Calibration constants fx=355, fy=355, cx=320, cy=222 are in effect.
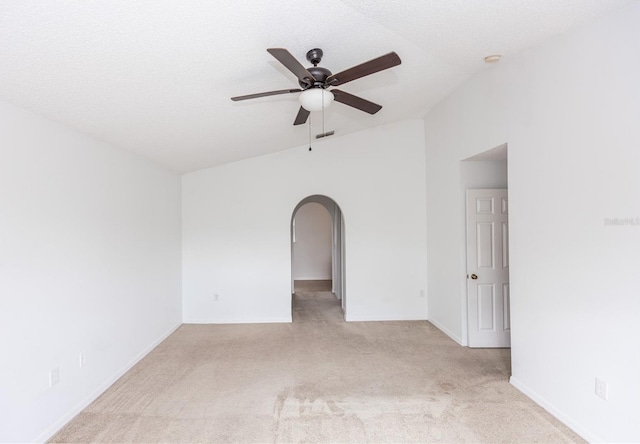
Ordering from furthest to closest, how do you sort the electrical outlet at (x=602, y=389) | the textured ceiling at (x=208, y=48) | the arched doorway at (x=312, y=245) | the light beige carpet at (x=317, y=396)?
1. the arched doorway at (x=312, y=245)
2. the light beige carpet at (x=317, y=396)
3. the electrical outlet at (x=602, y=389)
4. the textured ceiling at (x=208, y=48)

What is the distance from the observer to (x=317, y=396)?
9.89 ft

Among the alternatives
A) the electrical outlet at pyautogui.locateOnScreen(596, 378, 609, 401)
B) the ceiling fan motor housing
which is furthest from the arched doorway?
the electrical outlet at pyautogui.locateOnScreen(596, 378, 609, 401)

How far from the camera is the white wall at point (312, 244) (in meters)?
10.1

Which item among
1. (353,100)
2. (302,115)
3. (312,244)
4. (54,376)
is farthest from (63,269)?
(312,244)

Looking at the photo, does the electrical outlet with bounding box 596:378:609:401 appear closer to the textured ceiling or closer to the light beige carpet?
the light beige carpet

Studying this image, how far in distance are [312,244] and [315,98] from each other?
785 cm

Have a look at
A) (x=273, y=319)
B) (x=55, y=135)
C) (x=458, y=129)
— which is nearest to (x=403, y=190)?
(x=458, y=129)

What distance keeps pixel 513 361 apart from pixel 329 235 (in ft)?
23.6

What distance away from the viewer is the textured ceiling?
180 cm

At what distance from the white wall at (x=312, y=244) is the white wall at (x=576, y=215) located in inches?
269

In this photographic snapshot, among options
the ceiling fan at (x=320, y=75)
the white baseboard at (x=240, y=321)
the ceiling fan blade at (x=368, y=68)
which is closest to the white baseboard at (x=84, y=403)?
the white baseboard at (x=240, y=321)

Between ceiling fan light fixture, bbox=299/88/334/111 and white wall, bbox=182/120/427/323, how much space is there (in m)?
3.08

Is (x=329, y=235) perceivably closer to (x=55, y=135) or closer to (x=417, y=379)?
(x=417, y=379)

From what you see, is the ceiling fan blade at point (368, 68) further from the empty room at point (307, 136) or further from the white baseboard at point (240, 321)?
the white baseboard at point (240, 321)
